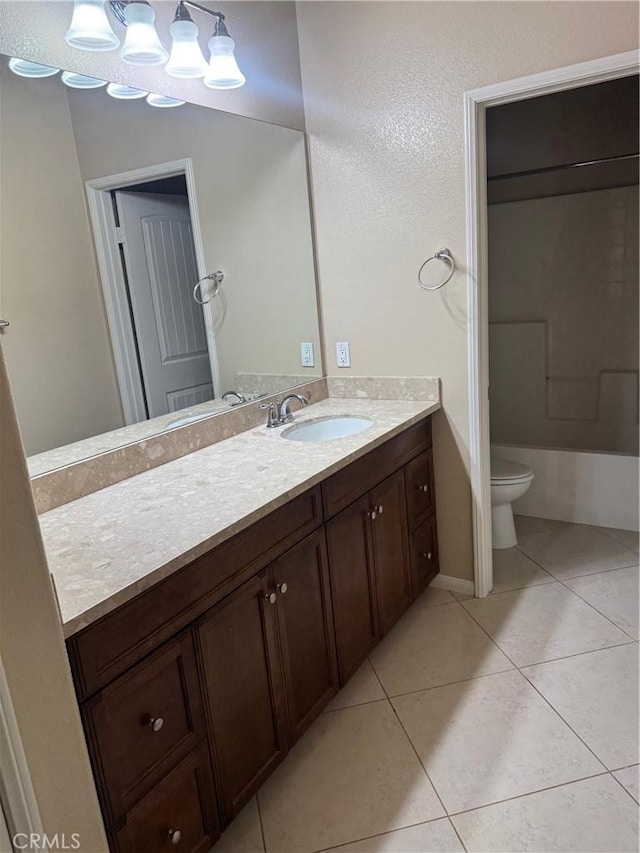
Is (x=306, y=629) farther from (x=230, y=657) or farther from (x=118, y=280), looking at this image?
(x=118, y=280)

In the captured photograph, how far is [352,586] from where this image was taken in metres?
1.96

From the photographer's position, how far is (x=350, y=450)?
1891 millimetres

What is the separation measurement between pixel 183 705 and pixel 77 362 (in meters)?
0.96

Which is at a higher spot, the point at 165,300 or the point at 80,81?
the point at 80,81

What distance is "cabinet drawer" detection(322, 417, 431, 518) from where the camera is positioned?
1.83 metres

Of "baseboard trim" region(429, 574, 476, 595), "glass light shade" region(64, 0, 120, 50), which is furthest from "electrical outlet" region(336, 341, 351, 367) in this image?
"glass light shade" region(64, 0, 120, 50)

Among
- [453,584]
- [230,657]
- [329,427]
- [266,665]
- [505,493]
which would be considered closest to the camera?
[230,657]

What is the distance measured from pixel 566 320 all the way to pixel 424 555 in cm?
188

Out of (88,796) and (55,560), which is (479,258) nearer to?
(55,560)

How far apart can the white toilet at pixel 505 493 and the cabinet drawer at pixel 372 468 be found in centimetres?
58

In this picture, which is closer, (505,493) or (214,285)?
(214,285)

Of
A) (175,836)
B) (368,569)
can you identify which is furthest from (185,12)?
(175,836)

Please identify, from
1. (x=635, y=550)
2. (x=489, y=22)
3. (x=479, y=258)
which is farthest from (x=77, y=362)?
(x=635, y=550)

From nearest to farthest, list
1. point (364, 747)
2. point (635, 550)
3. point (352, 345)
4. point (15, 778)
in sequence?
point (15, 778)
point (364, 747)
point (352, 345)
point (635, 550)
